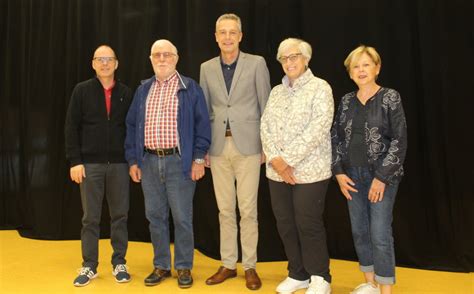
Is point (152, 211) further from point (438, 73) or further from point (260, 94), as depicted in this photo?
point (438, 73)

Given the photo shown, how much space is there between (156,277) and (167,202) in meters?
0.50

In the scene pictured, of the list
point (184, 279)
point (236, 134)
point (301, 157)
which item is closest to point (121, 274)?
point (184, 279)

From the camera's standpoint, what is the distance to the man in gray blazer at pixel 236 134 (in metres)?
2.96

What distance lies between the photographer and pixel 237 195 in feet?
9.96

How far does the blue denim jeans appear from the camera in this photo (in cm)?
251

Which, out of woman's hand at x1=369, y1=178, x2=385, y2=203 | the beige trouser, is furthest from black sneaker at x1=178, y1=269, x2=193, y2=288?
woman's hand at x1=369, y1=178, x2=385, y2=203

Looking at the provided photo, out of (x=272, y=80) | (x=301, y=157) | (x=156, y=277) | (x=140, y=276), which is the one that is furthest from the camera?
(x=272, y=80)

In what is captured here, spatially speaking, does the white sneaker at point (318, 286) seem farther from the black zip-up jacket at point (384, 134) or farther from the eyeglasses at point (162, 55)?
the eyeglasses at point (162, 55)

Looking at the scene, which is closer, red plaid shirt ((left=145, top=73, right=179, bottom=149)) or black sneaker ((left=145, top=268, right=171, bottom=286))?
red plaid shirt ((left=145, top=73, right=179, bottom=149))

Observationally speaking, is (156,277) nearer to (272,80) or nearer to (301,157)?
(301,157)

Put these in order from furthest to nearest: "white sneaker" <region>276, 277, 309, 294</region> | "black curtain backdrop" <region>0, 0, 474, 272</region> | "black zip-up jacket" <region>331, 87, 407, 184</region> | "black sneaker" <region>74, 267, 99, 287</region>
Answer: "black curtain backdrop" <region>0, 0, 474, 272</region> → "black sneaker" <region>74, 267, 99, 287</region> → "white sneaker" <region>276, 277, 309, 294</region> → "black zip-up jacket" <region>331, 87, 407, 184</region>

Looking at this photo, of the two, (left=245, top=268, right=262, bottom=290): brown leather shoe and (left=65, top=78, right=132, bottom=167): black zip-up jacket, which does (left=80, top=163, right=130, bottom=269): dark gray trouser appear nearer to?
(left=65, top=78, right=132, bottom=167): black zip-up jacket

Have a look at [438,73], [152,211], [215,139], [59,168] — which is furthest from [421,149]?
[59,168]

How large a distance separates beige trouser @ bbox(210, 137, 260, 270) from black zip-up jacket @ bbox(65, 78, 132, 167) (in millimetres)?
670
